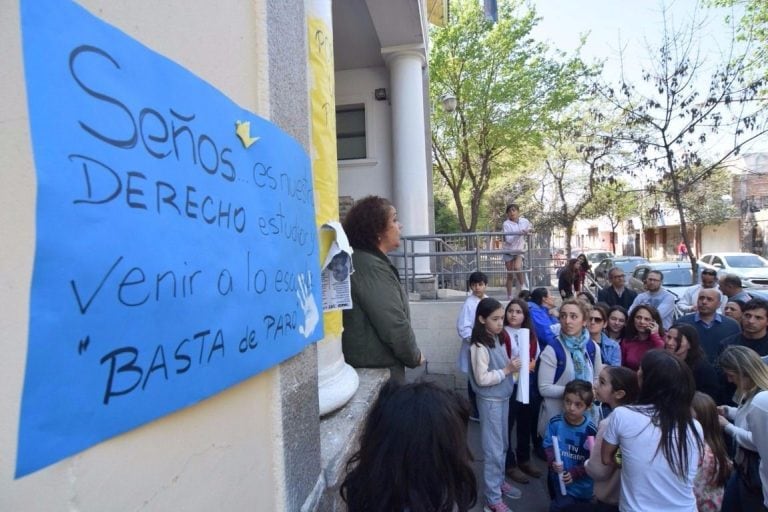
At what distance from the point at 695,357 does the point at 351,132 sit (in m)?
7.80

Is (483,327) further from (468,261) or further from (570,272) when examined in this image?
(468,261)

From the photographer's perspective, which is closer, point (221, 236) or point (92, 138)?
point (92, 138)

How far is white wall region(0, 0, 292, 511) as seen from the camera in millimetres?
771

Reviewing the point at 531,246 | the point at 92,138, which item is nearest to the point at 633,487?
the point at 92,138

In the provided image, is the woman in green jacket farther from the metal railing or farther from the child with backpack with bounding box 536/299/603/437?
the metal railing

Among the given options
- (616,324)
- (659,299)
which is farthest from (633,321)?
(659,299)

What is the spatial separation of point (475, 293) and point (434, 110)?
547 inches

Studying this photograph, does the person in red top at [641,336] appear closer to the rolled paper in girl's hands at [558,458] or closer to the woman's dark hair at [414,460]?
the rolled paper in girl's hands at [558,458]

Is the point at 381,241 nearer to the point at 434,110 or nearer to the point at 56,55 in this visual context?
the point at 56,55

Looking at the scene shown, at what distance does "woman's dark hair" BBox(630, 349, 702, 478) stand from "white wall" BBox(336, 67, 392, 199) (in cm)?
755

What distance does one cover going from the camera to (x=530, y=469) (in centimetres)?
423

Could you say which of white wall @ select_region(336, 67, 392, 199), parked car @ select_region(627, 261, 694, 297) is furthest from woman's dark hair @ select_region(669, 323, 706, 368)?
parked car @ select_region(627, 261, 694, 297)

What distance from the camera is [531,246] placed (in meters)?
7.92

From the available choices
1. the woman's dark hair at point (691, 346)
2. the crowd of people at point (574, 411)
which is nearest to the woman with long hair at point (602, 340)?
the crowd of people at point (574, 411)
